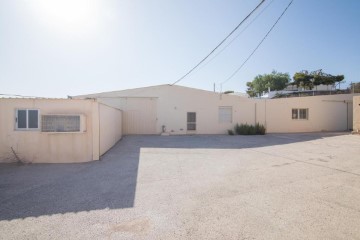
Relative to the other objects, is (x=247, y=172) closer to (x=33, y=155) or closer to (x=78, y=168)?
(x=78, y=168)

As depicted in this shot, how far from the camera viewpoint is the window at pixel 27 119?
805 centimetres

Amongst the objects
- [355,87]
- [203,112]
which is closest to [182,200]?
[203,112]

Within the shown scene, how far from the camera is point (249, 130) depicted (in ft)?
60.6

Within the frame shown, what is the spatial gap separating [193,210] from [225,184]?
5.80 ft

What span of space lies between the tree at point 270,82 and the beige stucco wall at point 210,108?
29.7 meters

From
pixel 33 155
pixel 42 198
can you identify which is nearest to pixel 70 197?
pixel 42 198

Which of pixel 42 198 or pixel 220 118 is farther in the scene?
pixel 220 118

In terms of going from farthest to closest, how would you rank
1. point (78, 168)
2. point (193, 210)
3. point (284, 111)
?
1. point (284, 111)
2. point (78, 168)
3. point (193, 210)

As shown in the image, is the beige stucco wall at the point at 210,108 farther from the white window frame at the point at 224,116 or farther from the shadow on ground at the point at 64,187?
the shadow on ground at the point at 64,187

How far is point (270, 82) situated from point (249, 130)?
37.1 metres

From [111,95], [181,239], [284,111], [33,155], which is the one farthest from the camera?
[284,111]

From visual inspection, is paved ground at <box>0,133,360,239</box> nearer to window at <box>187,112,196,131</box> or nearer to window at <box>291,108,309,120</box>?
window at <box>187,112,196,131</box>

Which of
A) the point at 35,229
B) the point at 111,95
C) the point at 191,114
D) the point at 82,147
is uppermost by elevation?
the point at 111,95

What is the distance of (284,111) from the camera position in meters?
20.0
